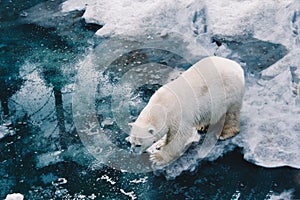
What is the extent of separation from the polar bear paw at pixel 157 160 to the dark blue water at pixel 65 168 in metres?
0.17

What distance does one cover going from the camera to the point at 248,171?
5945 mm

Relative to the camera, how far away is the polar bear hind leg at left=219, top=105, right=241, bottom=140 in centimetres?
621

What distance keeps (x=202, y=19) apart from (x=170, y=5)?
788mm

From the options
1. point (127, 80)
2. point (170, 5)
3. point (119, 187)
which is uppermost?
point (170, 5)

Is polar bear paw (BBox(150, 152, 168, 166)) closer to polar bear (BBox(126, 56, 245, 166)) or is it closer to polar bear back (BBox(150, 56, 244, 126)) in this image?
polar bear (BBox(126, 56, 245, 166))

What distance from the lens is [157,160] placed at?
19.7ft

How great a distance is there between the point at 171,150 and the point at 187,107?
2.06 ft

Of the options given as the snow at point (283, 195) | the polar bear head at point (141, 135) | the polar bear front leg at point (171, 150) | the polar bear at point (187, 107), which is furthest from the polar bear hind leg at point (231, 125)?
the polar bear head at point (141, 135)

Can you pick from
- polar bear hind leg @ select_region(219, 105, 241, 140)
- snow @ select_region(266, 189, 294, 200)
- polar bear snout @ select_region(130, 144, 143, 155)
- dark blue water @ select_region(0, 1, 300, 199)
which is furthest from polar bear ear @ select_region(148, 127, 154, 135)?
snow @ select_region(266, 189, 294, 200)

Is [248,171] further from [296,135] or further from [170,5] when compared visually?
[170,5]

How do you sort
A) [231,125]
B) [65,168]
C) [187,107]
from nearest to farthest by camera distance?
[187,107], [65,168], [231,125]

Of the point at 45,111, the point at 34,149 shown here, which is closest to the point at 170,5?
the point at 45,111

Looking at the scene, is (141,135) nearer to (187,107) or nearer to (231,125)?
(187,107)

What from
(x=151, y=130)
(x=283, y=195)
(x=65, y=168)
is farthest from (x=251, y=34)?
(x=65, y=168)
